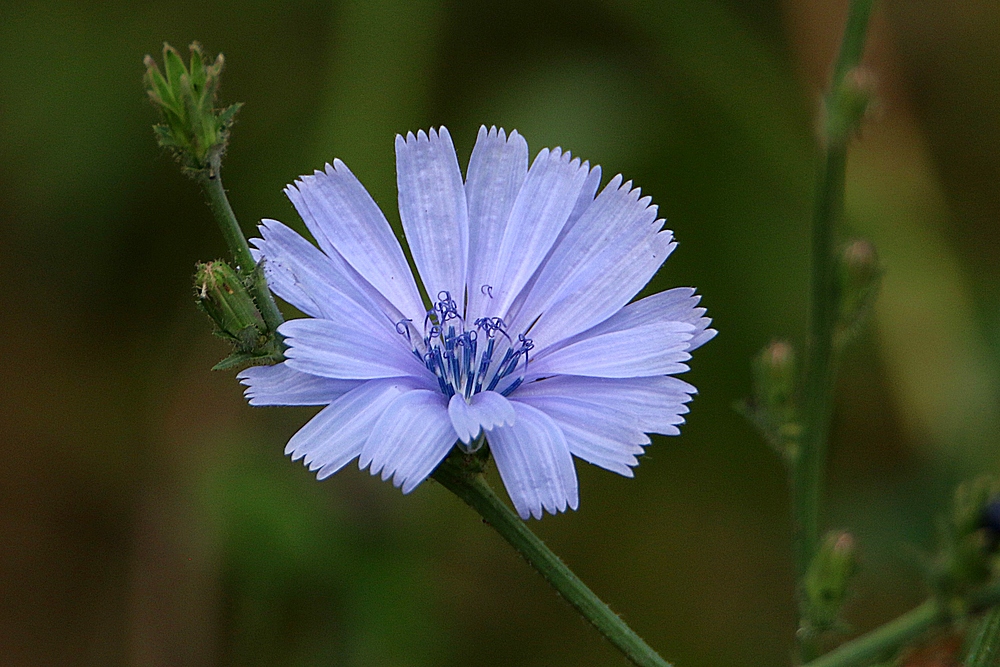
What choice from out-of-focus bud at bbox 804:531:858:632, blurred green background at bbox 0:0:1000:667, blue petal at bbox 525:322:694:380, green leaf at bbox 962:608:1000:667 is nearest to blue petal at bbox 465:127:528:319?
blue petal at bbox 525:322:694:380

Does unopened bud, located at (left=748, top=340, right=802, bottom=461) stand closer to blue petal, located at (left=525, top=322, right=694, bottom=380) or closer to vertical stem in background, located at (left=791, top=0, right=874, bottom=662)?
vertical stem in background, located at (left=791, top=0, right=874, bottom=662)

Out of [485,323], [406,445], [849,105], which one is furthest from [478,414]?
[849,105]

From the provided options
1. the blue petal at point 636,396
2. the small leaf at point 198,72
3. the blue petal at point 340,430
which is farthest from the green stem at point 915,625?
the small leaf at point 198,72

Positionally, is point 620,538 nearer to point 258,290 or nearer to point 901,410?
point 901,410

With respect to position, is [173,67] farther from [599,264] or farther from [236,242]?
[599,264]

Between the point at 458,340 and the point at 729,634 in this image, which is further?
the point at 729,634

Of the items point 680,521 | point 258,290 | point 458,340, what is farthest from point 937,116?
point 258,290
